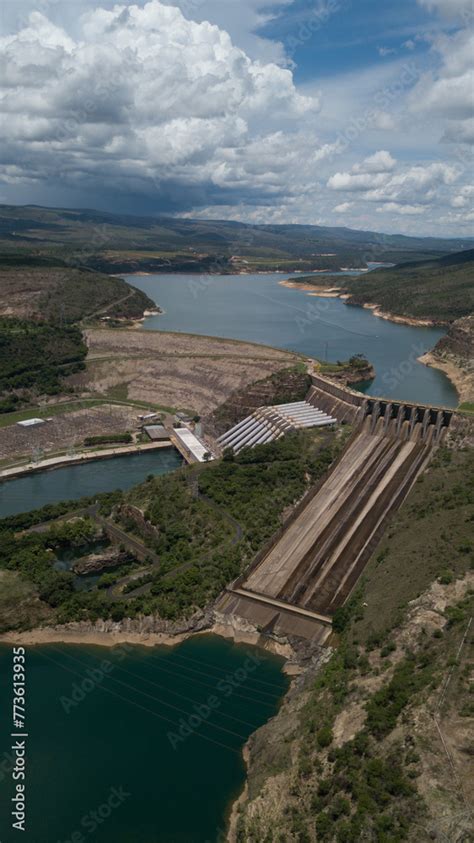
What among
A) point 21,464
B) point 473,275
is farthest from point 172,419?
point 473,275

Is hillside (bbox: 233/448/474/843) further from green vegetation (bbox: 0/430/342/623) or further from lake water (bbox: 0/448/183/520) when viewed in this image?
lake water (bbox: 0/448/183/520)

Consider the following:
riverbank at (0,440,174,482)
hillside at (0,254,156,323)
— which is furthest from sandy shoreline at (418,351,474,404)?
hillside at (0,254,156,323)

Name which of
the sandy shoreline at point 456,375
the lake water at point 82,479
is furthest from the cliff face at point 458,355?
the lake water at point 82,479

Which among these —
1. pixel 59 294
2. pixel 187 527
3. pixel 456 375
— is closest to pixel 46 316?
pixel 59 294

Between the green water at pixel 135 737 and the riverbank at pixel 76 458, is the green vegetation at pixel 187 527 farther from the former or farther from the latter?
the riverbank at pixel 76 458

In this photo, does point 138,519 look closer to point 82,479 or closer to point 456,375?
point 82,479
